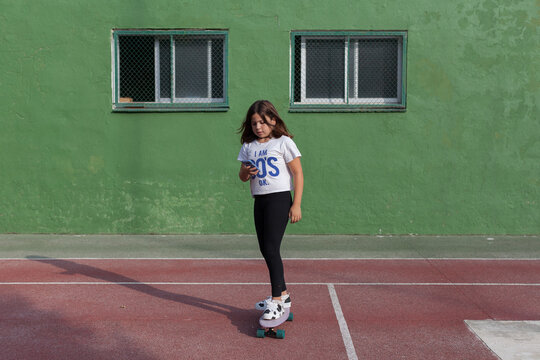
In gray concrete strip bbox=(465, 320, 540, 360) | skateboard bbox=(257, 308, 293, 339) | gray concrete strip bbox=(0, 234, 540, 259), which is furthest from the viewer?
gray concrete strip bbox=(0, 234, 540, 259)

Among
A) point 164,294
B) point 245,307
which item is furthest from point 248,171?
point 164,294

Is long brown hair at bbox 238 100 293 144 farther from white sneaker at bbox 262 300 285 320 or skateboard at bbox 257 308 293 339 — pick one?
skateboard at bbox 257 308 293 339

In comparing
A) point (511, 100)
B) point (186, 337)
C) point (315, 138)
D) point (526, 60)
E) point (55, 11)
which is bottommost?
point (186, 337)

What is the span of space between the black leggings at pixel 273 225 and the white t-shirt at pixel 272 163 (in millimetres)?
70

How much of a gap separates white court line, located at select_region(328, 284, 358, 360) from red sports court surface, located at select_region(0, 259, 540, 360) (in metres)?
0.02

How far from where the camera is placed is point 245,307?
5.75 metres

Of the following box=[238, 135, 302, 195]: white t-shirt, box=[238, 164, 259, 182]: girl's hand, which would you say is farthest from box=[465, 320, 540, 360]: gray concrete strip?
box=[238, 164, 259, 182]: girl's hand

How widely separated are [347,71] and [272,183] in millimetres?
5654

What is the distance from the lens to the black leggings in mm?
4926

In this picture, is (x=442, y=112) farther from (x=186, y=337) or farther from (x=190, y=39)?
(x=186, y=337)

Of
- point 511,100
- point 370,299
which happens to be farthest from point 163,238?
point 511,100

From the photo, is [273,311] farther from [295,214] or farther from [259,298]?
[259,298]

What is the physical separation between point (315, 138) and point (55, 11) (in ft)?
16.3

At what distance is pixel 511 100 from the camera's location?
9875mm
